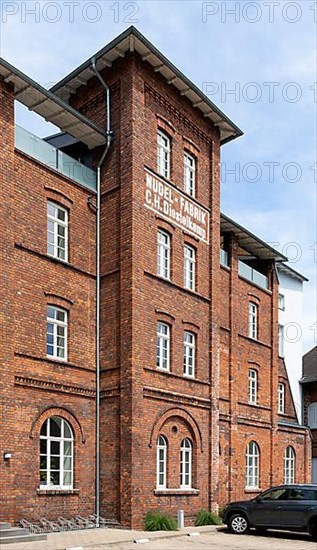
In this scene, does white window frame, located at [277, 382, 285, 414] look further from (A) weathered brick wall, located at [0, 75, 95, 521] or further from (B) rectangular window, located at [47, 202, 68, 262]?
(B) rectangular window, located at [47, 202, 68, 262]

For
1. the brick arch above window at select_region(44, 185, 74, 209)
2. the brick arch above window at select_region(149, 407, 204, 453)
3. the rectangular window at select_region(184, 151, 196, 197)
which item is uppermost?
the rectangular window at select_region(184, 151, 196, 197)

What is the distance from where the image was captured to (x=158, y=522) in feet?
72.4

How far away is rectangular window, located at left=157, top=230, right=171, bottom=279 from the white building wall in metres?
15.5

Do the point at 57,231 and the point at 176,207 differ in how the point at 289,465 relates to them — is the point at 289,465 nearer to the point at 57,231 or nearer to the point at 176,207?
the point at 176,207

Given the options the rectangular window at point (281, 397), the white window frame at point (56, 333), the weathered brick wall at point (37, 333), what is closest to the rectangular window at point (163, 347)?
the weathered brick wall at point (37, 333)

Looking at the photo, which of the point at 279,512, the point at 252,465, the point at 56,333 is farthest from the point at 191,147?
the point at 252,465

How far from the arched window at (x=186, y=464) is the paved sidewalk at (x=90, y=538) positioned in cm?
208

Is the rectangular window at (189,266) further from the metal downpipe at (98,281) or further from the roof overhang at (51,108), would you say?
the roof overhang at (51,108)

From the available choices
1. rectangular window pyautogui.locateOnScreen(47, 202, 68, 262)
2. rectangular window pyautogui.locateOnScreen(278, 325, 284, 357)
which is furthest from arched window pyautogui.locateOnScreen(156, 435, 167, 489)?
rectangular window pyautogui.locateOnScreen(278, 325, 284, 357)

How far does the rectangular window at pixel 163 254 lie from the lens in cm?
2492

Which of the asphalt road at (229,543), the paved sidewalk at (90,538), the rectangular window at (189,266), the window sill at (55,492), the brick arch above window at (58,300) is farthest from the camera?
the rectangular window at (189,266)

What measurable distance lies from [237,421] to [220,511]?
15.3 feet

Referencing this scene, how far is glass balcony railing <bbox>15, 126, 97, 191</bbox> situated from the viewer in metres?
21.3

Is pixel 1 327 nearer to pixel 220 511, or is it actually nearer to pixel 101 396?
pixel 101 396
